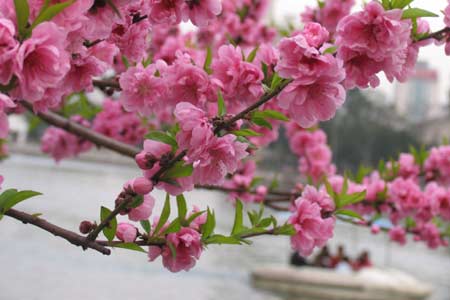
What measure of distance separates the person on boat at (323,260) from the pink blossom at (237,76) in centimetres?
863

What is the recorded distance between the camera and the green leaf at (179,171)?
1.29m

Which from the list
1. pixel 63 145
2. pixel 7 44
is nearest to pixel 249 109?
pixel 7 44

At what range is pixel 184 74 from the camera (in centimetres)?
158

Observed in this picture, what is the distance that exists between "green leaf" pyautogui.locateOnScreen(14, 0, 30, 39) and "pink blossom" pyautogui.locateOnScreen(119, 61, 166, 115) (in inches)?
26.8

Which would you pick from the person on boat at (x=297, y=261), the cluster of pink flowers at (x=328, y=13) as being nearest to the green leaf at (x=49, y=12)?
the cluster of pink flowers at (x=328, y=13)

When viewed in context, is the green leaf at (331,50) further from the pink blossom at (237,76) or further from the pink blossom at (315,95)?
the pink blossom at (237,76)

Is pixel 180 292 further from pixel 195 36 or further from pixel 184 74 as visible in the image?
pixel 184 74

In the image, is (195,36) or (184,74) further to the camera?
(195,36)

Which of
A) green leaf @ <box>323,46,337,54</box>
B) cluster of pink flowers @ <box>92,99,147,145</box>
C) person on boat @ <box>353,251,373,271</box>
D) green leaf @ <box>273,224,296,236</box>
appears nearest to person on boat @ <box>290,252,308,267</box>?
person on boat @ <box>353,251,373,271</box>

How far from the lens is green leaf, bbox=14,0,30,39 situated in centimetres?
95

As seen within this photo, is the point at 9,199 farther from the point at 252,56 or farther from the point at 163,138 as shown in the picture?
the point at 252,56

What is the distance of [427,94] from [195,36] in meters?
115

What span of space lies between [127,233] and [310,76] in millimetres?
553

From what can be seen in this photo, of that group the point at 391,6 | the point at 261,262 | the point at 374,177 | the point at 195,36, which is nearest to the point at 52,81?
the point at 391,6
